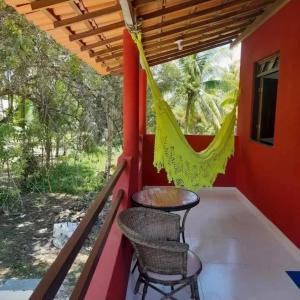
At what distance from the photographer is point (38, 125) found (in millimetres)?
5039

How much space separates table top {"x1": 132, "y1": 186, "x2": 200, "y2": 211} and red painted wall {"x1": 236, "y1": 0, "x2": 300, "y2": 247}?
0.90 m

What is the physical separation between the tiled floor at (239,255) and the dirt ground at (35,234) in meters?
2.91

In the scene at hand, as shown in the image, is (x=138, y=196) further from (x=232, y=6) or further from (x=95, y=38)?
(x=232, y=6)

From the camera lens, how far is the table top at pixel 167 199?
78.9 inches

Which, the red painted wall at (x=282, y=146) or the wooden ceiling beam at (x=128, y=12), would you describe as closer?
the wooden ceiling beam at (x=128, y=12)

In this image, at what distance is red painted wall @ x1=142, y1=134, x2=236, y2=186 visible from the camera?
4.26 metres

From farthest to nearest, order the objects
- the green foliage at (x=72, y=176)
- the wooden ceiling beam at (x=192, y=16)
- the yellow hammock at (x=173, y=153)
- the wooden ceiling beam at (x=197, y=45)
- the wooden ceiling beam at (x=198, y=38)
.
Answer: the green foliage at (x=72, y=176) < the wooden ceiling beam at (x=197, y=45) < the wooden ceiling beam at (x=198, y=38) < the wooden ceiling beam at (x=192, y=16) < the yellow hammock at (x=173, y=153)

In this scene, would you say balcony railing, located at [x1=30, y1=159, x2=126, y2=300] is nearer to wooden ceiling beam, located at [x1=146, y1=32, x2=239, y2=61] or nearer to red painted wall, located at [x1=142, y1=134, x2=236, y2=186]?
wooden ceiling beam, located at [x1=146, y1=32, x2=239, y2=61]

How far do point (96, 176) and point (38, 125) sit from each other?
7.76 feet

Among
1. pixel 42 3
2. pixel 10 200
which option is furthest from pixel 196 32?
pixel 10 200

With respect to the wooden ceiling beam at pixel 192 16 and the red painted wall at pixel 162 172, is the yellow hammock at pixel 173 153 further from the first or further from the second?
the red painted wall at pixel 162 172

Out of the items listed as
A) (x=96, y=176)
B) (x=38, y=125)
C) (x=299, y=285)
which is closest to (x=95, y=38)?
(x=299, y=285)

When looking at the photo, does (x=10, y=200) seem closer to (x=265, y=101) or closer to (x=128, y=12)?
(x=265, y=101)

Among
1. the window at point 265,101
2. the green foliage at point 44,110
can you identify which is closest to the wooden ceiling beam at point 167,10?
the window at point 265,101
